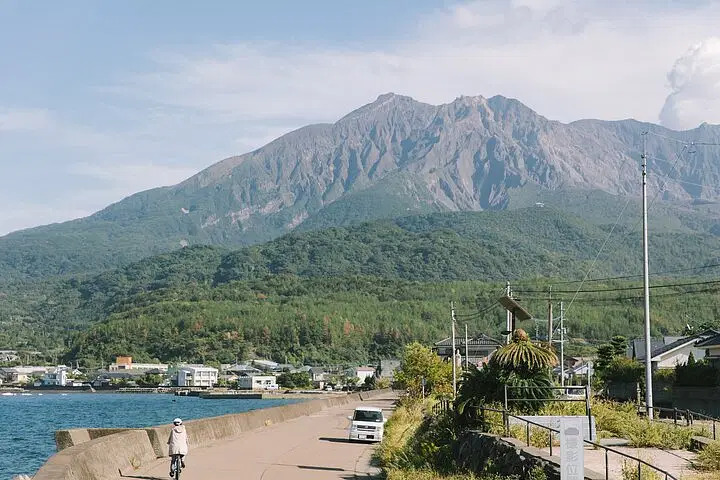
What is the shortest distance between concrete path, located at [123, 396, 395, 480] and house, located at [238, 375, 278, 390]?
147359mm

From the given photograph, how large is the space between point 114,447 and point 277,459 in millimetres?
7993

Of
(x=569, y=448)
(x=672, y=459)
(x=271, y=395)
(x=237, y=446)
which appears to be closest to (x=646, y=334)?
(x=237, y=446)

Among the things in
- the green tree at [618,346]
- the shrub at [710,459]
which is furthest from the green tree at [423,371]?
the shrub at [710,459]

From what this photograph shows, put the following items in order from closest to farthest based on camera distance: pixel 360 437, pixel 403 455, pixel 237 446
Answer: pixel 403 455
pixel 237 446
pixel 360 437

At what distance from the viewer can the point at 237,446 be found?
33.6m

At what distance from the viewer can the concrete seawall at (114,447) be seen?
18.6 meters

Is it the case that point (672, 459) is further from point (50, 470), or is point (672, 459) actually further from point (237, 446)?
point (237, 446)

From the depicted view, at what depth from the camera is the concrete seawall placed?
61.0 feet

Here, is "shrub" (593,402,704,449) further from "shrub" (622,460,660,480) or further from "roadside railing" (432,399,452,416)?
"shrub" (622,460,660,480)

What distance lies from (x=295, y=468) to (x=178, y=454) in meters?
6.37

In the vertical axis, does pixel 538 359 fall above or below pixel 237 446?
above

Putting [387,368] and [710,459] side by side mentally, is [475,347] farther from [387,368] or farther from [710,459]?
[710,459]

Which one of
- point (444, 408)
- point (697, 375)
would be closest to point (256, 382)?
point (697, 375)

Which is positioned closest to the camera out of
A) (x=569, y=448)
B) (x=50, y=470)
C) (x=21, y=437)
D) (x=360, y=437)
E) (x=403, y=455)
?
(x=569, y=448)
